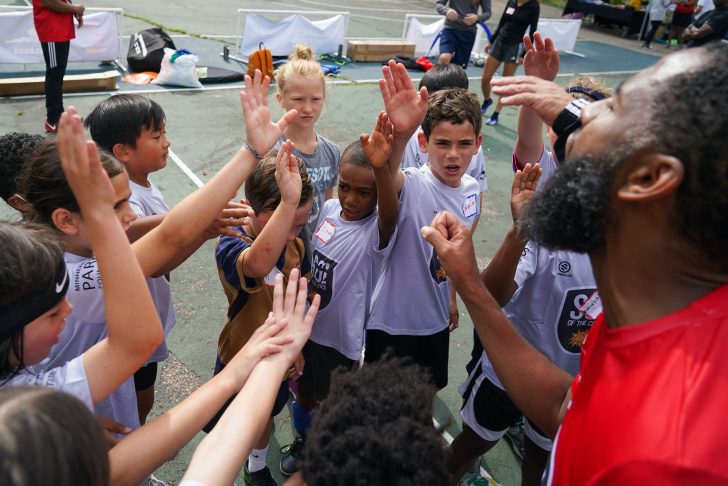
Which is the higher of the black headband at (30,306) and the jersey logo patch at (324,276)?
the black headband at (30,306)

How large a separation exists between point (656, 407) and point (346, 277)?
162 centimetres

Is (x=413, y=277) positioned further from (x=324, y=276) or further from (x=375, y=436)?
(x=375, y=436)

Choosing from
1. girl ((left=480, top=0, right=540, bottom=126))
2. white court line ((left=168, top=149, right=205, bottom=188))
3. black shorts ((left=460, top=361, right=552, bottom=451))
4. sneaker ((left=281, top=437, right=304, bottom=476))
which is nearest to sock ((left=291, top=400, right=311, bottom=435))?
sneaker ((left=281, top=437, right=304, bottom=476))

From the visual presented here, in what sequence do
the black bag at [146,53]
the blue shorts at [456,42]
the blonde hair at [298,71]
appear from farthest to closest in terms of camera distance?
the blue shorts at [456,42] < the black bag at [146,53] < the blonde hair at [298,71]

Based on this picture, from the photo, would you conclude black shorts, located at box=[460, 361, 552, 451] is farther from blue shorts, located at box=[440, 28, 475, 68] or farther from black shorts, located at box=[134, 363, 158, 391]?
blue shorts, located at box=[440, 28, 475, 68]

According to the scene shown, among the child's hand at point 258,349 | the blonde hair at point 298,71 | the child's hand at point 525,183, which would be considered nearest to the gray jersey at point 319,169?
the blonde hair at point 298,71

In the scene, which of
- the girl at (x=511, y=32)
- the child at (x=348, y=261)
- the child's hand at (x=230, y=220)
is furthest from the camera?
the girl at (x=511, y=32)

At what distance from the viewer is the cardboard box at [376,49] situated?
36.5 ft

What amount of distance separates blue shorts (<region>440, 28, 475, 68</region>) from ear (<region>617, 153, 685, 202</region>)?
26.0 ft

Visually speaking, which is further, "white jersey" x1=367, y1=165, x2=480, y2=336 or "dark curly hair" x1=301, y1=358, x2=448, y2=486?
"white jersey" x1=367, y1=165, x2=480, y2=336

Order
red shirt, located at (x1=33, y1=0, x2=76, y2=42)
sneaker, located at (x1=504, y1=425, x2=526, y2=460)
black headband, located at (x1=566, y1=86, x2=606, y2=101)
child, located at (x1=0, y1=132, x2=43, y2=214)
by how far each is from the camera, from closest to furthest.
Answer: child, located at (x1=0, y1=132, x2=43, y2=214), black headband, located at (x1=566, y1=86, x2=606, y2=101), sneaker, located at (x1=504, y1=425, x2=526, y2=460), red shirt, located at (x1=33, y1=0, x2=76, y2=42)

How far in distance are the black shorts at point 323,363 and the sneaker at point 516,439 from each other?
3.60 feet

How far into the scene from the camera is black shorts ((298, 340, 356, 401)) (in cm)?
262

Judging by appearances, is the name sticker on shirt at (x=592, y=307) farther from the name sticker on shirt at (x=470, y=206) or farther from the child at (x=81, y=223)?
the child at (x=81, y=223)
